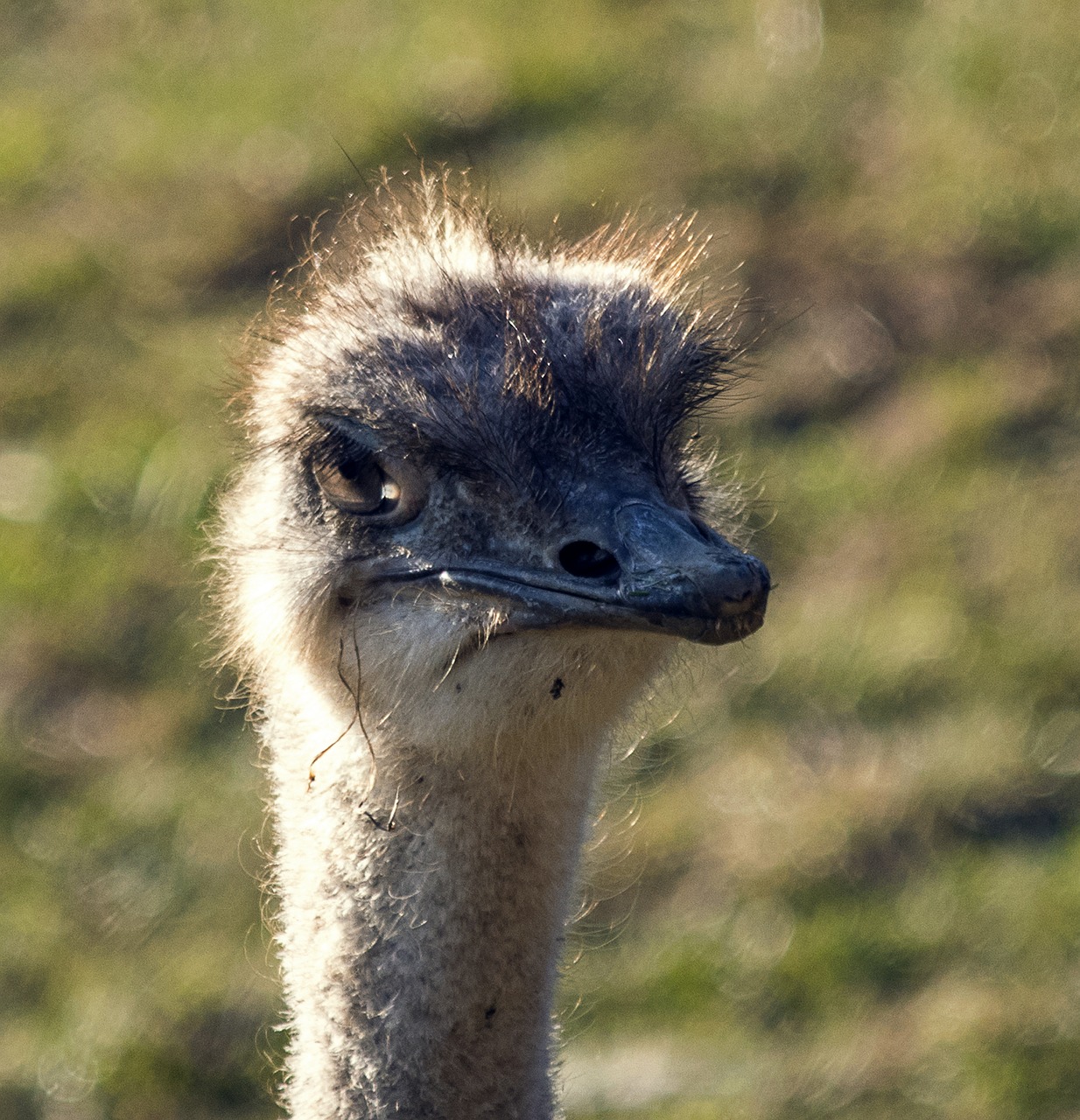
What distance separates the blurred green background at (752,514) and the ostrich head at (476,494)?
0.90 metres

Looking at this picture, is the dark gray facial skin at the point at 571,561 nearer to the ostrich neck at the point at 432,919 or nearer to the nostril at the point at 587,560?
the nostril at the point at 587,560

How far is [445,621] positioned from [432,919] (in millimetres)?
444

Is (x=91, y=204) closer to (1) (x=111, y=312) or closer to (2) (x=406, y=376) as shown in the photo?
(1) (x=111, y=312)

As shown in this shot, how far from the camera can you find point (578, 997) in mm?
4328

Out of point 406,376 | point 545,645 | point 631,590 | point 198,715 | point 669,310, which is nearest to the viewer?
point 631,590

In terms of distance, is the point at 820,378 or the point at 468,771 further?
the point at 820,378

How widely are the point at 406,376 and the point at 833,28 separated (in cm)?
485

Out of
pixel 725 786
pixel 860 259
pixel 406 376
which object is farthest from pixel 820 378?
pixel 406 376

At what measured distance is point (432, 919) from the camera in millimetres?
2596

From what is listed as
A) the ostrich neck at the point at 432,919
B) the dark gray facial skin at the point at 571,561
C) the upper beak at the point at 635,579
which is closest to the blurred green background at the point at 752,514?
the ostrich neck at the point at 432,919

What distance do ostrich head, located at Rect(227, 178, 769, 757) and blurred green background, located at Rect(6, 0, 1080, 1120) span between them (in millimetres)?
896

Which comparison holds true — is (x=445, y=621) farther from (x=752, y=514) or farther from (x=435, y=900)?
(x=752, y=514)

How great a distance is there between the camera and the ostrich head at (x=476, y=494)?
230cm

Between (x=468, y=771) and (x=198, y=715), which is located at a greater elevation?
(x=198, y=715)
